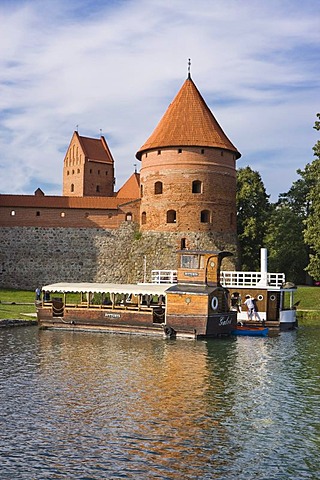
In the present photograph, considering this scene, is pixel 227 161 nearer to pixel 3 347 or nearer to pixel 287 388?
pixel 3 347

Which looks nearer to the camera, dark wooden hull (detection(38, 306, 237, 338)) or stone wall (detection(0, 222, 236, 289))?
dark wooden hull (detection(38, 306, 237, 338))

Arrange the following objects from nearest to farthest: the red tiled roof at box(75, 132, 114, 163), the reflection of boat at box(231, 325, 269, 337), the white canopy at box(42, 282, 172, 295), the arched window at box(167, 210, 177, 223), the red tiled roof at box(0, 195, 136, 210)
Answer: the white canopy at box(42, 282, 172, 295) → the reflection of boat at box(231, 325, 269, 337) → the arched window at box(167, 210, 177, 223) → the red tiled roof at box(0, 195, 136, 210) → the red tiled roof at box(75, 132, 114, 163)

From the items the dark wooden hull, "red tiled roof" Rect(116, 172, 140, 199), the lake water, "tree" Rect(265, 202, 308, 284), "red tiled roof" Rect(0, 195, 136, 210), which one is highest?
"red tiled roof" Rect(116, 172, 140, 199)

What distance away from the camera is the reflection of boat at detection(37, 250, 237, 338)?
25.8 m

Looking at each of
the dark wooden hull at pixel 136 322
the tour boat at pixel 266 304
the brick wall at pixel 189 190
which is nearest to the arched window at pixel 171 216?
the brick wall at pixel 189 190

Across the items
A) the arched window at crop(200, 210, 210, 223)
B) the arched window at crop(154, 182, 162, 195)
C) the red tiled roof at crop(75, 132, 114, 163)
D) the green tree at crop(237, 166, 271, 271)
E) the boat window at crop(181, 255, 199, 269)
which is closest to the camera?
the boat window at crop(181, 255, 199, 269)

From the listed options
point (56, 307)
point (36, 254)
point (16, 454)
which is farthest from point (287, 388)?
point (36, 254)

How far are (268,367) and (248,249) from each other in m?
25.8

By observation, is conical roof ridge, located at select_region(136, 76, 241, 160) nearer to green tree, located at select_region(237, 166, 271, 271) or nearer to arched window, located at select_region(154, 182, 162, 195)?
arched window, located at select_region(154, 182, 162, 195)

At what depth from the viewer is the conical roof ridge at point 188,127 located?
133ft

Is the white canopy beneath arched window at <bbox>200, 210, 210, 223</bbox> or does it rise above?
beneath

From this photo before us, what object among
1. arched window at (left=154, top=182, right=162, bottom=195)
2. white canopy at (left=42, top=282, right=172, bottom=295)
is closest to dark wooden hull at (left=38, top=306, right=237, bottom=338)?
white canopy at (left=42, top=282, right=172, bottom=295)

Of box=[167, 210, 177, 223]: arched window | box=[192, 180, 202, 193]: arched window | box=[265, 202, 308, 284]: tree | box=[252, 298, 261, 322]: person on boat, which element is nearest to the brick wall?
box=[192, 180, 202, 193]: arched window

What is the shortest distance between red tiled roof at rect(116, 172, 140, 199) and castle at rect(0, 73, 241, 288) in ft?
46.3
